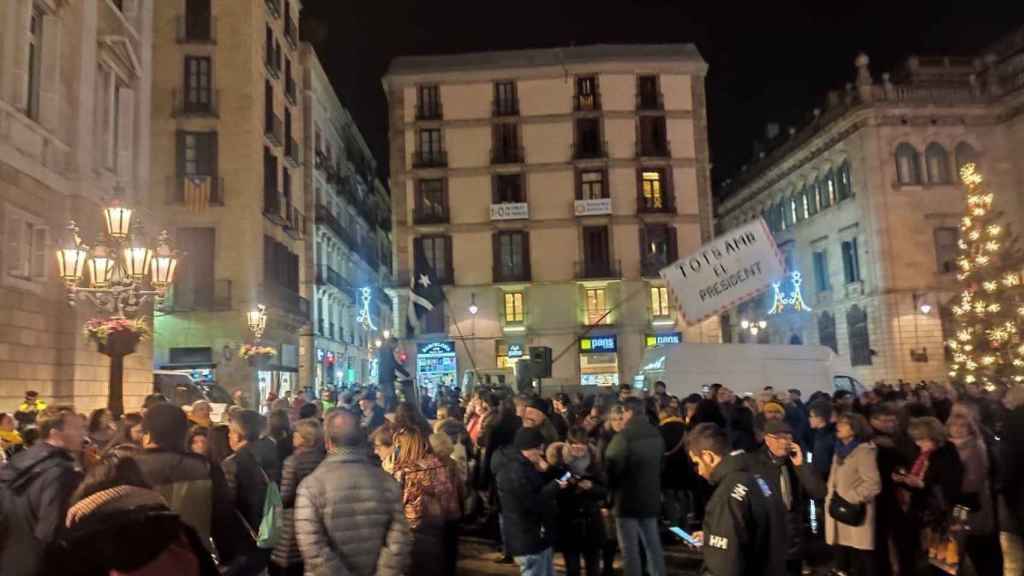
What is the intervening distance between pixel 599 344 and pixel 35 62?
2961cm

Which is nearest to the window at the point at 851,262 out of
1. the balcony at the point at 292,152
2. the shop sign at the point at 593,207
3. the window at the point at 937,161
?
the window at the point at 937,161

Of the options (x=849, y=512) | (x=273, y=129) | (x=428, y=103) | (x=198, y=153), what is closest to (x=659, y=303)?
(x=428, y=103)

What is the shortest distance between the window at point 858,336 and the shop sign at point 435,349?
2030 cm

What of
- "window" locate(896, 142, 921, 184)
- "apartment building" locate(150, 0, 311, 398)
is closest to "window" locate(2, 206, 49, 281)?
"apartment building" locate(150, 0, 311, 398)

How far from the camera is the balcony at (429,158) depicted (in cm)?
4125

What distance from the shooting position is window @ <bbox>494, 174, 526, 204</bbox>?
4141 cm

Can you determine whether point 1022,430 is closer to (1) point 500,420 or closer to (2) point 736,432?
(2) point 736,432

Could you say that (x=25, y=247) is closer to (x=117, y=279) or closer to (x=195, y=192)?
(x=117, y=279)

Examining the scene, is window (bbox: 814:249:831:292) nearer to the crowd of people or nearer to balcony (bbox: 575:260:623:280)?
balcony (bbox: 575:260:623:280)

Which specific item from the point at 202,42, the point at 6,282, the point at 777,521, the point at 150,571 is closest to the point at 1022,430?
the point at 777,521

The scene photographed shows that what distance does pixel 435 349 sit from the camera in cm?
3919

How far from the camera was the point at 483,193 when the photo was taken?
136ft

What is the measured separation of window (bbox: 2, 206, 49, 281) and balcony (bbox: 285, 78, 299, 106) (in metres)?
20.4

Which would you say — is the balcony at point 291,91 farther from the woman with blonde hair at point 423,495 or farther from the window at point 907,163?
the woman with blonde hair at point 423,495
